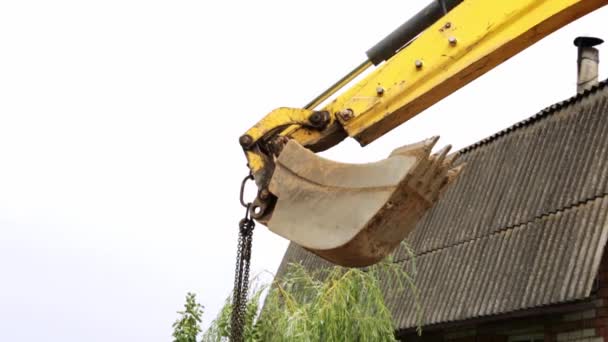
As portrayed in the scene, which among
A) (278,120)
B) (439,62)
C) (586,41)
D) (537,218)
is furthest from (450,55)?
(586,41)

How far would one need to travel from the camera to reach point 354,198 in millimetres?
4648

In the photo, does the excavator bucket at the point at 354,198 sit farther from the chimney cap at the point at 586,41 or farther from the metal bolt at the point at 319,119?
the chimney cap at the point at 586,41

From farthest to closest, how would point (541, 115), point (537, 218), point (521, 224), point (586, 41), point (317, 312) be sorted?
point (586, 41)
point (541, 115)
point (521, 224)
point (537, 218)
point (317, 312)

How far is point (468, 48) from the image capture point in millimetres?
5164

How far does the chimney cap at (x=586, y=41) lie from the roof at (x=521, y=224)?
113 inches

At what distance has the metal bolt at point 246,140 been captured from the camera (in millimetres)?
5281

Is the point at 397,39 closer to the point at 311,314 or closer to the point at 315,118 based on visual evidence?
the point at 315,118

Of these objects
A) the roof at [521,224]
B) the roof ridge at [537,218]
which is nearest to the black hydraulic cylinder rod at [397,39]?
the roof at [521,224]

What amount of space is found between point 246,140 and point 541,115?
27.6 feet

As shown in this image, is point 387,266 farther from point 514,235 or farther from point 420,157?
point 420,157

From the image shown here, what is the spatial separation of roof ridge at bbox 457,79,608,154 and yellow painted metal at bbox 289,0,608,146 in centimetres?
713

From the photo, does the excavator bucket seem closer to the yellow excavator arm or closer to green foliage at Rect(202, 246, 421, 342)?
the yellow excavator arm

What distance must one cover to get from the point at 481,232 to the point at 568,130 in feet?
5.52

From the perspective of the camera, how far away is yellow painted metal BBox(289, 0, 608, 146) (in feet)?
16.8
